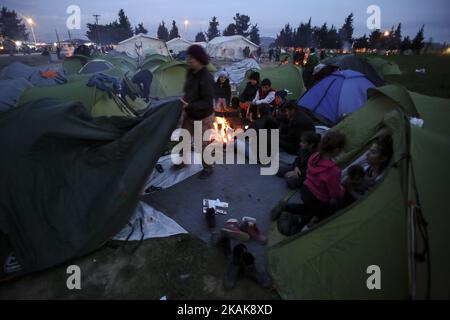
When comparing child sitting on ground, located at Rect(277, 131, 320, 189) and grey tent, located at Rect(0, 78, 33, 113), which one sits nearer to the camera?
child sitting on ground, located at Rect(277, 131, 320, 189)

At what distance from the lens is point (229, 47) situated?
3919 cm

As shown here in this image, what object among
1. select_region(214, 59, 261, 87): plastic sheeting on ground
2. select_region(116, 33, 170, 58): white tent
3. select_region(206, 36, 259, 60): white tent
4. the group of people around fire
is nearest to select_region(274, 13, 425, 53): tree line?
select_region(206, 36, 259, 60): white tent

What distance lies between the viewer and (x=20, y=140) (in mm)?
3232

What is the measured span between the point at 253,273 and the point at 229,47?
1593 inches

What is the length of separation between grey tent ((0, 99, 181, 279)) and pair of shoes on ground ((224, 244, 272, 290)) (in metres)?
1.68

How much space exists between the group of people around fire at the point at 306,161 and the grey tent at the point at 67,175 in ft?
3.36

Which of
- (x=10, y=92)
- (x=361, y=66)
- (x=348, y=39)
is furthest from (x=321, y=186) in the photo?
(x=348, y=39)

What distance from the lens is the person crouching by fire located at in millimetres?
4523

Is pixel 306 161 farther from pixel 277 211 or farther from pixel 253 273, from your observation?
pixel 253 273

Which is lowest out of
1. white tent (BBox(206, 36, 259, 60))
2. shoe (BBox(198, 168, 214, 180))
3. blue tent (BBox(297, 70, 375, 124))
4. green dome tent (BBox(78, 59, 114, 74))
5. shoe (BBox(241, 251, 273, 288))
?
shoe (BBox(241, 251, 273, 288))

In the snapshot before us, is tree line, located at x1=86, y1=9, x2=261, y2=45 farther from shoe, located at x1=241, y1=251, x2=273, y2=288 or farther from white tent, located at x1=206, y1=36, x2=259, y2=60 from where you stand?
shoe, located at x1=241, y1=251, x2=273, y2=288

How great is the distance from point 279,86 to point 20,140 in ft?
29.9

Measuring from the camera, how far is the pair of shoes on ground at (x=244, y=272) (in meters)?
3.03

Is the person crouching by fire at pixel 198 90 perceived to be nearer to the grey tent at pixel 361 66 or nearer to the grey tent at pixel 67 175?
the grey tent at pixel 67 175
